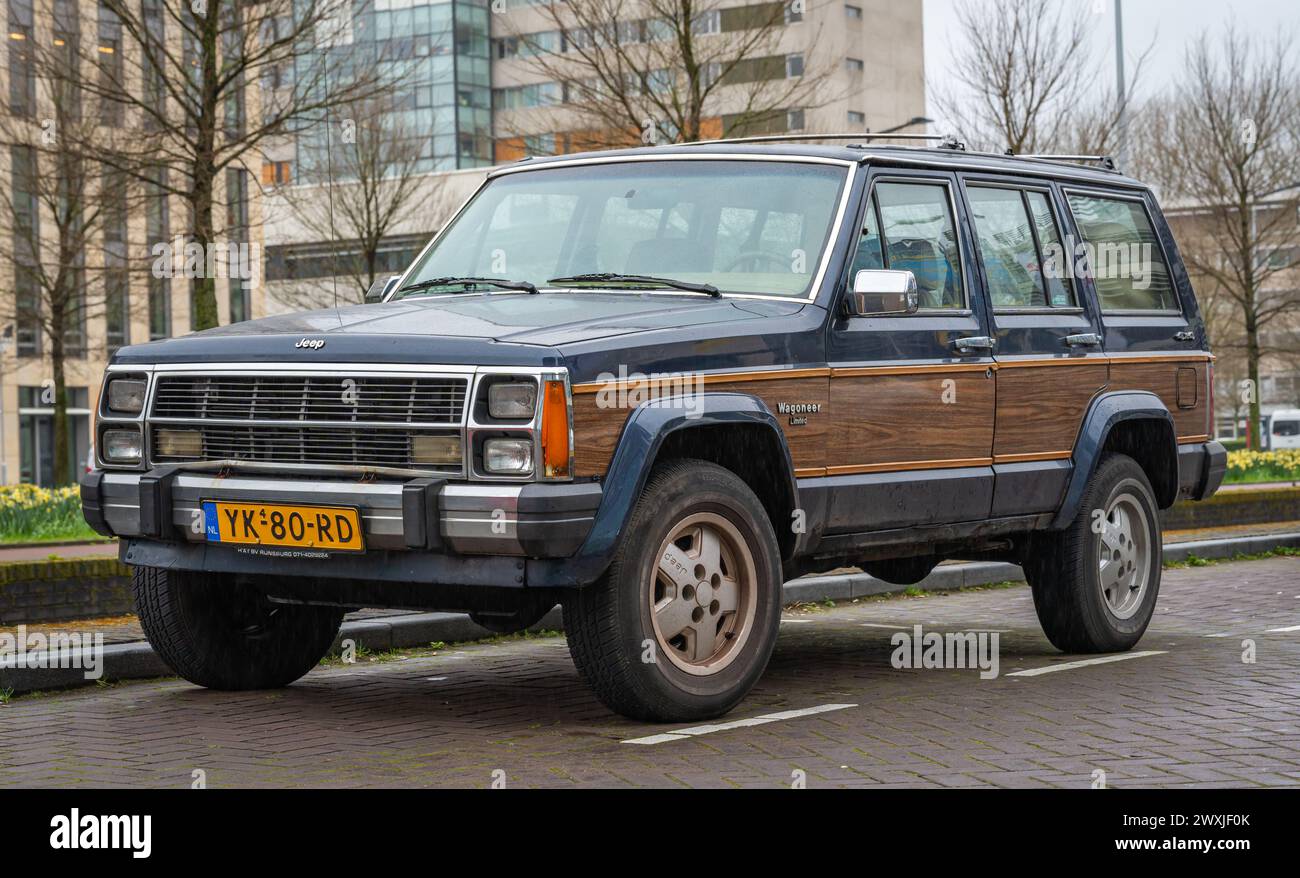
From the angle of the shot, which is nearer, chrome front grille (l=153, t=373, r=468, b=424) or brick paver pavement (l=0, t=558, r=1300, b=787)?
brick paver pavement (l=0, t=558, r=1300, b=787)

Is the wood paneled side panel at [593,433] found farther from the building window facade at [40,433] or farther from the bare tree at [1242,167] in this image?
the building window facade at [40,433]

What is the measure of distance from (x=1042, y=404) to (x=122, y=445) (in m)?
4.13

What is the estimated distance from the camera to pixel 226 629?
754cm

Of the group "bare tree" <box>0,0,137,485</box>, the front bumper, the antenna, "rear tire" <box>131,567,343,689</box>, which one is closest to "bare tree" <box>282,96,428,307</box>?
the antenna

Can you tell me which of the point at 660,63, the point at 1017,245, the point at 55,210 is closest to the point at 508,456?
the point at 1017,245

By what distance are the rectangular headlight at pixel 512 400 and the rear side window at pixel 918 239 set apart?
2.01 m

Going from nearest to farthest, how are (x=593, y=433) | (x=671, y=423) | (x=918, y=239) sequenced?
(x=593, y=433) → (x=671, y=423) → (x=918, y=239)

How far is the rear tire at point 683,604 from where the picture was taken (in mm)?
6270

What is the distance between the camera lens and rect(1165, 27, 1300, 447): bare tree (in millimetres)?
37938

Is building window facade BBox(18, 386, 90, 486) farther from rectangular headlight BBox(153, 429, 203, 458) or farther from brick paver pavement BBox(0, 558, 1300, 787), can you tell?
rectangular headlight BBox(153, 429, 203, 458)

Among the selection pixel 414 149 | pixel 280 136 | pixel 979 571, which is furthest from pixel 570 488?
pixel 414 149

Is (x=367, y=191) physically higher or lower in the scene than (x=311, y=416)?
higher

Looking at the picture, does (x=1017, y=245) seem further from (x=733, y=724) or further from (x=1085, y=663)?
(x=733, y=724)

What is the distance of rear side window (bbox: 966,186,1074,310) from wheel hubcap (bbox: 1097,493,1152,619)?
110cm
